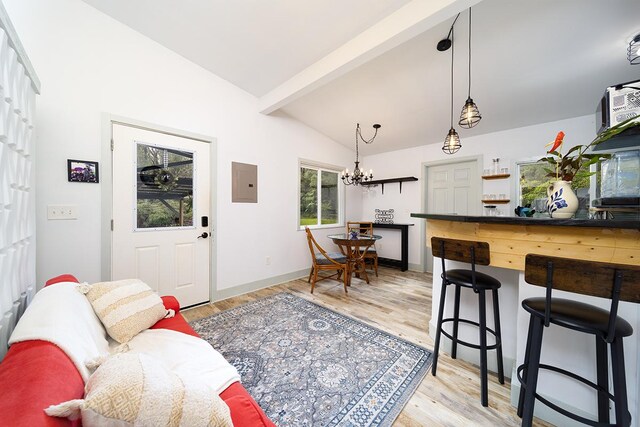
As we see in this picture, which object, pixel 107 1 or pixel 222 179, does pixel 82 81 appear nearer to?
pixel 107 1

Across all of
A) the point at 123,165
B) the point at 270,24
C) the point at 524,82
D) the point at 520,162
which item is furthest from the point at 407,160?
the point at 123,165

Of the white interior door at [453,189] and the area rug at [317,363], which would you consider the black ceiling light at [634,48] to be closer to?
the white interior door at [453,189]

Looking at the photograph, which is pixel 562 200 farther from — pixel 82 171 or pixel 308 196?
pixel 82 171

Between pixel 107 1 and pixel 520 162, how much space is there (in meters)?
5.42

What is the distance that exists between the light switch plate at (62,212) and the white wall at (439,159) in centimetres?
468

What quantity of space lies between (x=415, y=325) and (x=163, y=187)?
319 centimetres

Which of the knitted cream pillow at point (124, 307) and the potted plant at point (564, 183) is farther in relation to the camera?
the potted plant at point (564, 183)

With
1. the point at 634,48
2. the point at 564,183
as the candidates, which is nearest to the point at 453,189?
the point at 634,48

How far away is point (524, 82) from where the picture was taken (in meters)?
2.75

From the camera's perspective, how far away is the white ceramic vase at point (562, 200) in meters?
1.43

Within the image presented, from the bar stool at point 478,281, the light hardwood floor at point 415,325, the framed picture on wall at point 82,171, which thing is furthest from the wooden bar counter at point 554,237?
the framed picture on wall at point 82,171

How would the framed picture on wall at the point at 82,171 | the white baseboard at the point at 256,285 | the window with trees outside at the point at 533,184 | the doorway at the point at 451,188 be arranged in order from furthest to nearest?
the doorway at the point at 451,188 < the window with trees outside at the point at 533,184 < the white baseboard at the point at 256,285 < the framed picture on wall at the point at 82,171

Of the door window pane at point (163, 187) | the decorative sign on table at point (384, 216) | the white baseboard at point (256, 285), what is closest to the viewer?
the door window pane at point (163, 187)

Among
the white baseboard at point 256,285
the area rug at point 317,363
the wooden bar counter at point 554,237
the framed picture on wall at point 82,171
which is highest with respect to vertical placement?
the framed picture on wall at point 82,171
